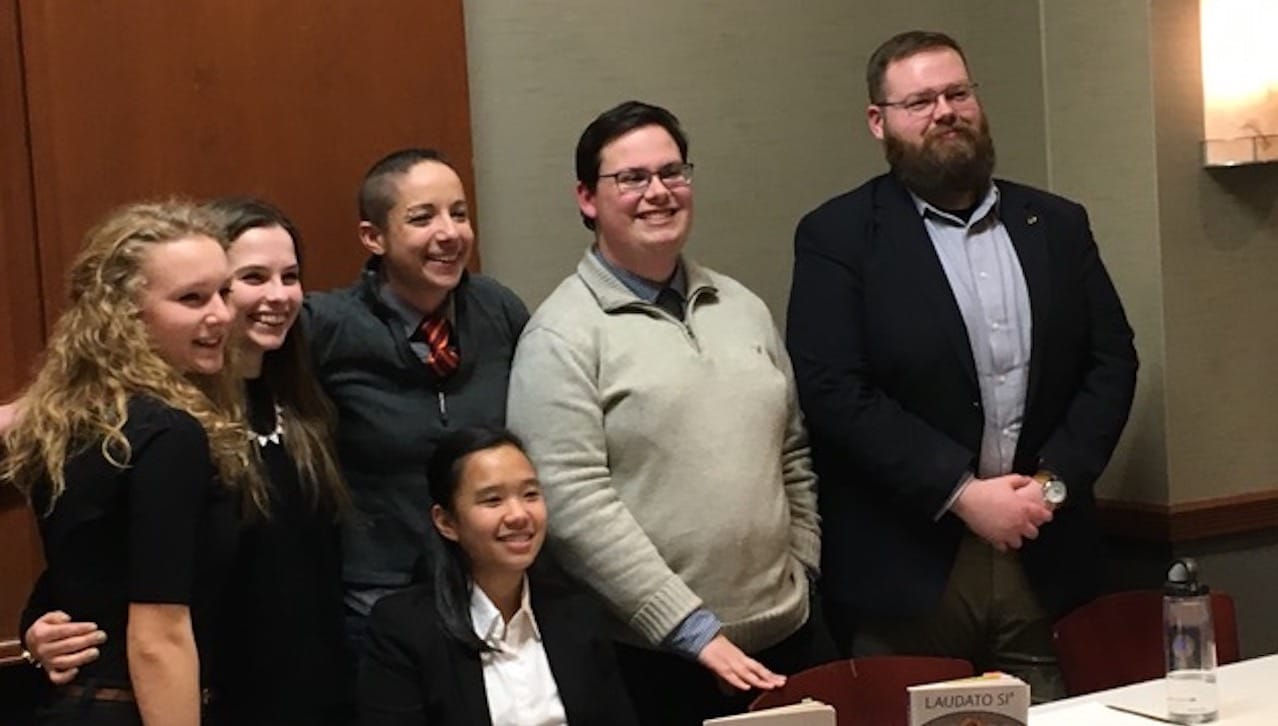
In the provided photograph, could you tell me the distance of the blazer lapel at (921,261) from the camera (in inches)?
121

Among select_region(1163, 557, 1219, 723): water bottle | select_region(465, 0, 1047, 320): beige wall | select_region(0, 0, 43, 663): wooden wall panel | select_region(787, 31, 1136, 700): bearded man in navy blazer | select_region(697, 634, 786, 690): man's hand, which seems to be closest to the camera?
select_region(1163, 557, 1219, 723): water bottle

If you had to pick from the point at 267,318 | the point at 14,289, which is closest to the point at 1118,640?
the point at 267,318

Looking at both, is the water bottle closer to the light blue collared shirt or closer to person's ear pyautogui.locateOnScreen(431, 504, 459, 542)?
the light blue collared shirt

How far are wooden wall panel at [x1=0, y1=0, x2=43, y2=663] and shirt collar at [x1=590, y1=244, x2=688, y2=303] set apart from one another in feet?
3.37

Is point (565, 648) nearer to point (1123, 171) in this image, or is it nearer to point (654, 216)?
point (654, 216)

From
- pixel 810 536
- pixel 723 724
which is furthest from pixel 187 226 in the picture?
pixel 810 536

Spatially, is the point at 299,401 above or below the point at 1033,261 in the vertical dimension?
below

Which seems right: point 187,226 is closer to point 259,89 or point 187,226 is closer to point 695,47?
point 259,89

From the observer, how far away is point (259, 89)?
317cm

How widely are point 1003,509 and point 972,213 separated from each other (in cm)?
59

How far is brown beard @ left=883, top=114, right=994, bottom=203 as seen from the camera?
312 cm

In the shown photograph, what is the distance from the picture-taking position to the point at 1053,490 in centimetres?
302

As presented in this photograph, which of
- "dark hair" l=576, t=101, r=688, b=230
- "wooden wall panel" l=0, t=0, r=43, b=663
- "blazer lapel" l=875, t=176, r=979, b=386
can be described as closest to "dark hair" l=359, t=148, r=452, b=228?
"dark hair" l=576, t=101, r=688, b=230

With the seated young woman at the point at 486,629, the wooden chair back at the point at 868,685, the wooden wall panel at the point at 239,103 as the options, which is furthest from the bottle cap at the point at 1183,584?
the wooden wall panel at the point at 239,103
